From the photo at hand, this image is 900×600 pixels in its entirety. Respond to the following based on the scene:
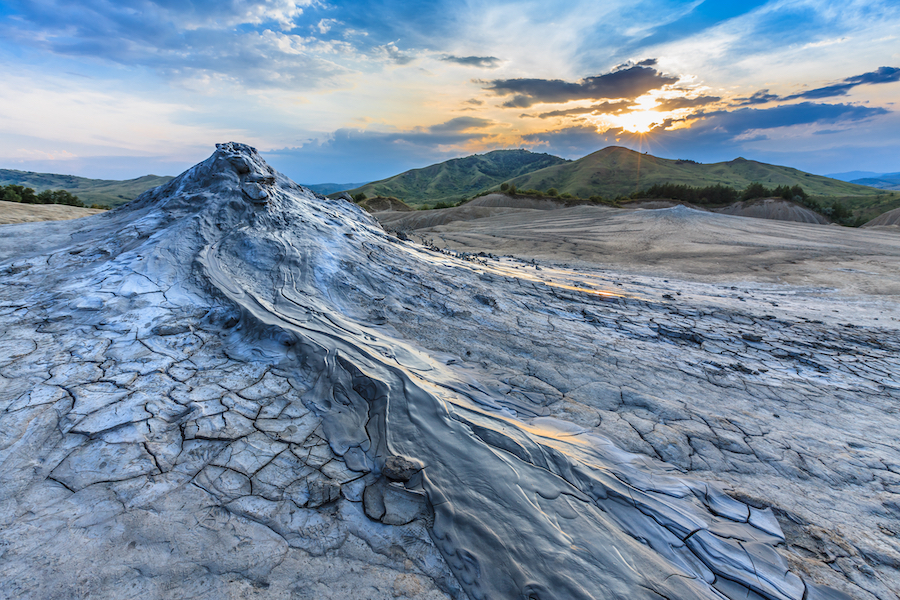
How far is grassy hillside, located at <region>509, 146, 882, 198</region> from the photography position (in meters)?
58.5

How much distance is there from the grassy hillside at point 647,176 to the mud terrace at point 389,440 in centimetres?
5824

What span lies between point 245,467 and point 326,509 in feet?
1.96

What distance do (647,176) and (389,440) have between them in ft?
242

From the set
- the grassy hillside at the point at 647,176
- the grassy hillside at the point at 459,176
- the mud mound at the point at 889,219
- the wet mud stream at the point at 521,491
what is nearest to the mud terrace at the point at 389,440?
the wet mud stream at the point at 521,491

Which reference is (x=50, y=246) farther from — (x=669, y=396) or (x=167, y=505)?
(x=669, y=396)

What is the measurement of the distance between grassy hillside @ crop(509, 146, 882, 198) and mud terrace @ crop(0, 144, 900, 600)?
5824cm

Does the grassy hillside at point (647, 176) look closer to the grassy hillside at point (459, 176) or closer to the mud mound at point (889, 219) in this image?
the grassy hillside at point (459, 176)

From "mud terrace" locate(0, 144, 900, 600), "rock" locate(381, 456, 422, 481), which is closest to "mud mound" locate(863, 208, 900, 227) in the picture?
"mud terrace" locate(0, 144, 900, 600)

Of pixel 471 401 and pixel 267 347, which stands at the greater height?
pixel 267 347

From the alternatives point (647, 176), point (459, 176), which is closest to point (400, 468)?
point (647, 176)

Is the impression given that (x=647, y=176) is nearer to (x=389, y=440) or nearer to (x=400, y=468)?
(x=389, y=440)

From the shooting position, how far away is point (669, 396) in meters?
3.25

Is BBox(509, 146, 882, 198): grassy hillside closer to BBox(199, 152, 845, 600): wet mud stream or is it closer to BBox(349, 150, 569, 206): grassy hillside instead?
BBox(349, 150, 569, 206): grassy hillside

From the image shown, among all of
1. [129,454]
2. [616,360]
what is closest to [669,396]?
[616,360]
